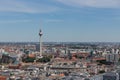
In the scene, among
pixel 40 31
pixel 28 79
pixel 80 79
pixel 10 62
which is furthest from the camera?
pixel 40 31

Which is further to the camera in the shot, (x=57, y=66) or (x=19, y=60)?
(x=19, y=60)

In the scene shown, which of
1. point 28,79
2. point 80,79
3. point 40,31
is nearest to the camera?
point 80,79

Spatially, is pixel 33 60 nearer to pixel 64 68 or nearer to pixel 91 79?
pixel 64 68

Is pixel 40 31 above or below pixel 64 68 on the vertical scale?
above

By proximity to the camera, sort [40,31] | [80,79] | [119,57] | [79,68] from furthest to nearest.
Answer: [40,31] → [119,57] → [79,68] → [80,79]

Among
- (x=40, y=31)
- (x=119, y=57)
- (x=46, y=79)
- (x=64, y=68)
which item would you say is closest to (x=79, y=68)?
(x=64, y=68)

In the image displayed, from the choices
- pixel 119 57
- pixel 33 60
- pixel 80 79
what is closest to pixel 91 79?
pixel 80 79

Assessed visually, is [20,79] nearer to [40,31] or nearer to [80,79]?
[80,79]

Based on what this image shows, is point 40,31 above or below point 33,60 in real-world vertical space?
above

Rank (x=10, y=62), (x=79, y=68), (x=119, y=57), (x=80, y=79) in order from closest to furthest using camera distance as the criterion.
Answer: (x=80, y=79) < (x=79, y=68) < (x=10, y=62) < (x=119, y=57)
